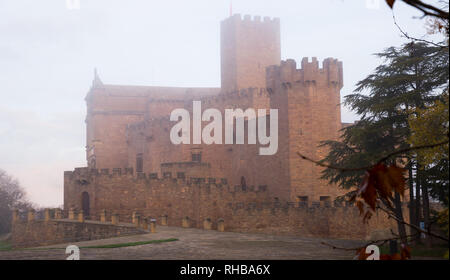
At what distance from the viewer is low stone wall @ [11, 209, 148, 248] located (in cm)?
2816

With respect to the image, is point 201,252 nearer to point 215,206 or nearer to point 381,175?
point 381,175

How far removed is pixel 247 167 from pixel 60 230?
45.7 feet

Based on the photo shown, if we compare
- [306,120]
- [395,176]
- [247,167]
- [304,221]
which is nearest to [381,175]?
[395,176]

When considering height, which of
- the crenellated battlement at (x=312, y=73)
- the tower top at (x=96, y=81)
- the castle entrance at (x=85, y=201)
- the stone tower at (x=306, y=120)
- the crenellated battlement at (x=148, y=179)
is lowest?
the castle entrance at (x=85, y=201)

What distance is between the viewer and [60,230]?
31.8 m

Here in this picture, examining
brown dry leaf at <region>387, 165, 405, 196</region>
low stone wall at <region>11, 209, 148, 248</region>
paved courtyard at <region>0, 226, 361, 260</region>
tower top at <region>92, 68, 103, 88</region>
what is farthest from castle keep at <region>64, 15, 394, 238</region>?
brown dry leaf at <region>387, 165, 405, 196</region>

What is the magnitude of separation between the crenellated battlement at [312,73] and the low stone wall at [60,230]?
1351 cm

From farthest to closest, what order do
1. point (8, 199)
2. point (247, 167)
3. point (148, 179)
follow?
point (8, 199) < point (247, 167) < point (148, 179)

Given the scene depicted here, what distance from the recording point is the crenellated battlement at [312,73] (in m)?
31.9

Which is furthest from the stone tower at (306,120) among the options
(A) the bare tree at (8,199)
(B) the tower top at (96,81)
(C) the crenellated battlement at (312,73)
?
(A) the bare tree at (8,199)

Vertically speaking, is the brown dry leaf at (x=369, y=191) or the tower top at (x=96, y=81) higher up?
the tower top at (x=96, y=81)

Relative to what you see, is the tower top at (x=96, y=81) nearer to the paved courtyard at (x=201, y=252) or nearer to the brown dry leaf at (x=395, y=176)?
the paved courtyard at (x=201, y=252)

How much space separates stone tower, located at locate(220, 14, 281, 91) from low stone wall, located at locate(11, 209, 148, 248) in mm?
20247
